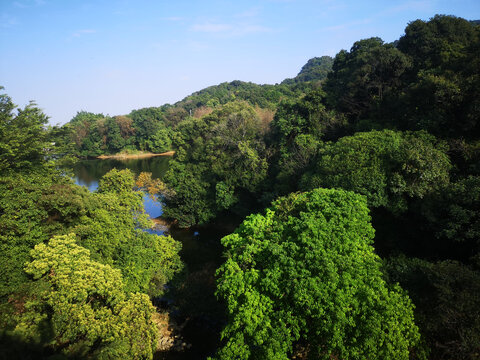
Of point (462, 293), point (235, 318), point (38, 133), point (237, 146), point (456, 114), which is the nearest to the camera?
point (462, 293)

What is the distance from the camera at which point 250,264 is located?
10602mm

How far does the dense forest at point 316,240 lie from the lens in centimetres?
880

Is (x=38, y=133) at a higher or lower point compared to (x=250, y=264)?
higher

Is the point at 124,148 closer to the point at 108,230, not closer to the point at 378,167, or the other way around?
the point at 108,230

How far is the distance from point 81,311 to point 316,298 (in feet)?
28.8

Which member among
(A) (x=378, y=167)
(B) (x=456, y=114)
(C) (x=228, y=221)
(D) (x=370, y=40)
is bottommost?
(C) (x=228, y=221)

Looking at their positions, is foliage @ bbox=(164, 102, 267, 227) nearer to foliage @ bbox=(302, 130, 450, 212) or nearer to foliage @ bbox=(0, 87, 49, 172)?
foliage @ bbox=(302, 130, 450, 212)

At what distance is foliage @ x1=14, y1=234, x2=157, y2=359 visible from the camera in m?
9.52

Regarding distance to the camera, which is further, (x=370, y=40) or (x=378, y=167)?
(x=370, y=40)

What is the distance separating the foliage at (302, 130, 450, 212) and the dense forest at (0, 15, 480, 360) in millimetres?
79

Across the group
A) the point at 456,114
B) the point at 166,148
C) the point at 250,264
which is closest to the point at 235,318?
the point at 250,264

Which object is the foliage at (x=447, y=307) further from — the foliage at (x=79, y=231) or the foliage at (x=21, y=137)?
the foliage at (x=21, y=137)

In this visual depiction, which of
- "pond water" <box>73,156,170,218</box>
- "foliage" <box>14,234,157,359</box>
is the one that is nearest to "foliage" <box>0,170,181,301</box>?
"foliage" <box>14,234,157,359</box>

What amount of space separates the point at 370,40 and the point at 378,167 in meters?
20.2
